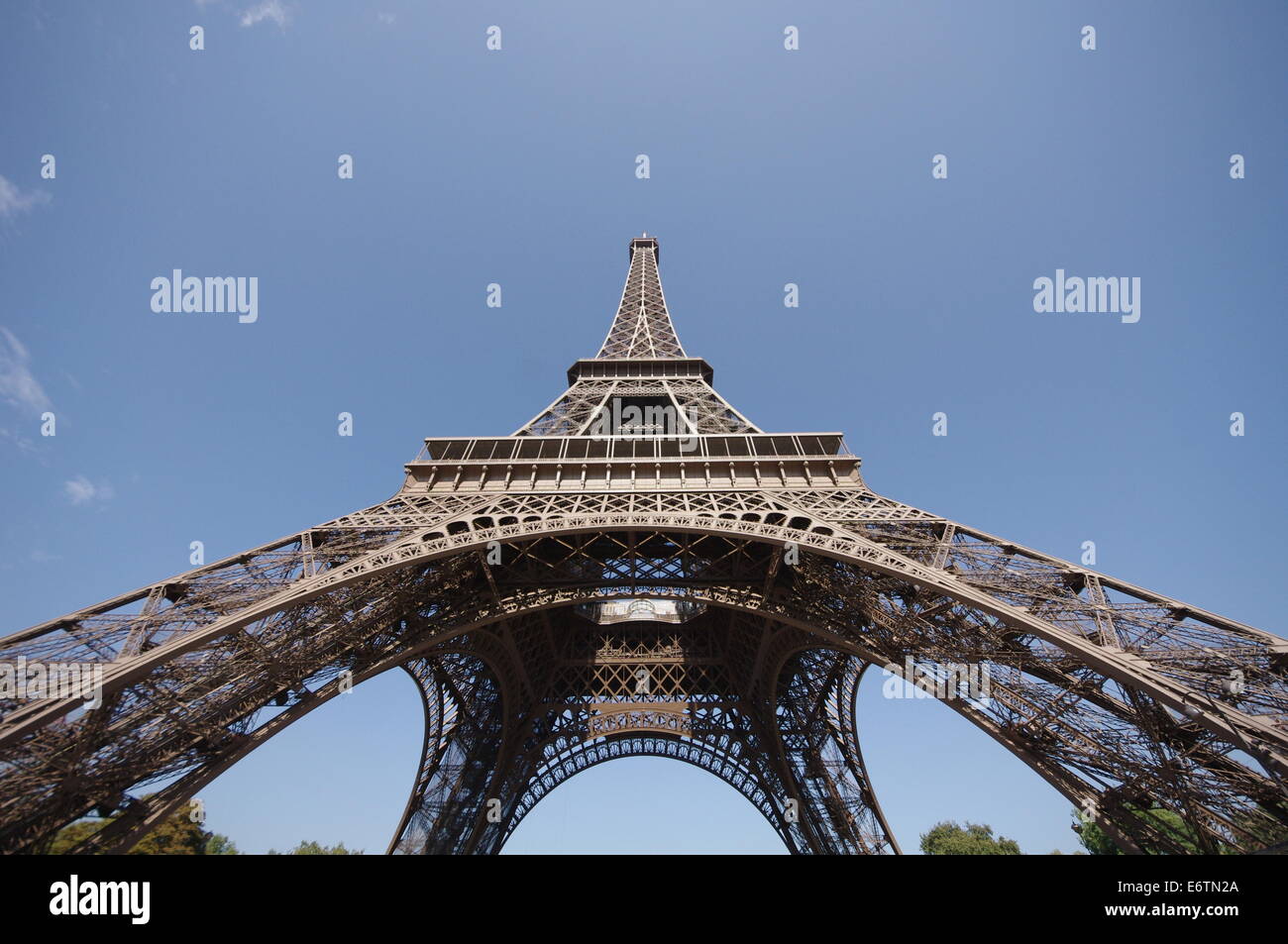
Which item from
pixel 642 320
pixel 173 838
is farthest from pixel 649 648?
pixel 173 838

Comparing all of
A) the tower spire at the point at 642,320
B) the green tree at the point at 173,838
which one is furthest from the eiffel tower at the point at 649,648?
the green tree at the point at 173,838

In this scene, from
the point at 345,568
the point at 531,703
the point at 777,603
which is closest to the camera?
the point at 345,568

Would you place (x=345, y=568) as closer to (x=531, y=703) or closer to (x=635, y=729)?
(x=531, y=703)

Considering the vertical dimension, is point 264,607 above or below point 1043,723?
above

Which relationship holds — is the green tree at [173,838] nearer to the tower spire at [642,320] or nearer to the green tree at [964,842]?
the tower spire at [642,320]

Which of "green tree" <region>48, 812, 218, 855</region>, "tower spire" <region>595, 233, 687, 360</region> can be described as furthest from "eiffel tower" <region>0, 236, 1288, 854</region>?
"green tree" <region>48, 812, 218, 855</region>

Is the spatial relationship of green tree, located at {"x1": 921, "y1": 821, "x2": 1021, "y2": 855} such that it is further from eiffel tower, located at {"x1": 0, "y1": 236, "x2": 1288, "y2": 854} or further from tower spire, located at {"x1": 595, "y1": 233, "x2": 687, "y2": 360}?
tower spire, located at {"x1": 595, "y1": 233, "x2": 687, "y2": 360}
